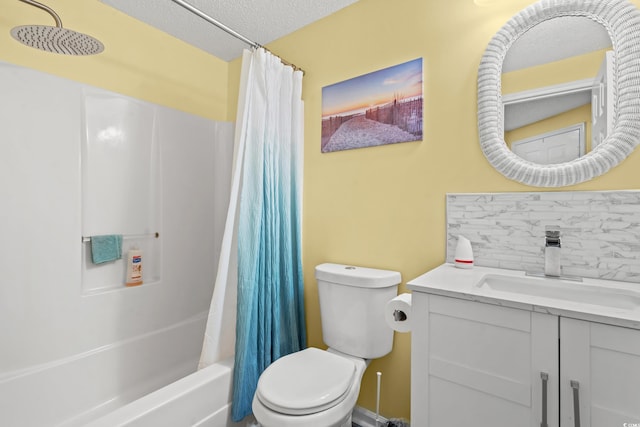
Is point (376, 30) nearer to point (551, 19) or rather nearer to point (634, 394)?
point (551, 19)

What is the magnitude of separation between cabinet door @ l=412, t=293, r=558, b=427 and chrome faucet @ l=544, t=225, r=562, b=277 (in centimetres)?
45

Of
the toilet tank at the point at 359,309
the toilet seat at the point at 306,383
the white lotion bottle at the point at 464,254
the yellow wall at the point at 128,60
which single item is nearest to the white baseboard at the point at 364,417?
the toilet tank at the point at 359,309

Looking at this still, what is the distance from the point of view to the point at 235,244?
61.7 inches

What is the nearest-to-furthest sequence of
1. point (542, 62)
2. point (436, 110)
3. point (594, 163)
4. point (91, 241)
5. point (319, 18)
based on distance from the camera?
point (594, 163) → point (542, 62) → point (436, 110) → point (91, 241) → point (319, 18)

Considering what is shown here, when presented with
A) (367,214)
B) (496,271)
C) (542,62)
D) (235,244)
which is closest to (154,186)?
(235,244)

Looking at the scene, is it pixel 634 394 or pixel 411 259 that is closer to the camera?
pixel 634 394

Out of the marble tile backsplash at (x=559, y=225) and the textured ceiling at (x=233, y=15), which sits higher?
the textured ceiling at (x=233, y=15)

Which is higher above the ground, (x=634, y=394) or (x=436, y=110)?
(x=436, y=110)

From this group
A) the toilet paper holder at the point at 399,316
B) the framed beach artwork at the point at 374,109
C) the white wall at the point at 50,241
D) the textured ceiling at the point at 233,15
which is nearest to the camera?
the toilet paper holder at the point at 399,316

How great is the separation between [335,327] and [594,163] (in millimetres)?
1303

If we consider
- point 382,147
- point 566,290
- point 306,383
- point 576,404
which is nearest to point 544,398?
point 576,404

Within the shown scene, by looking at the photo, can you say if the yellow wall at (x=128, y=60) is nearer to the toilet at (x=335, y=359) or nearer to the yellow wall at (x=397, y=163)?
the yellow wall at (x=397, y=163)

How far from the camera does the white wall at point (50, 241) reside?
1.44m

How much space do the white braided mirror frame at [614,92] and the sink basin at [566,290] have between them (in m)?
0.40
